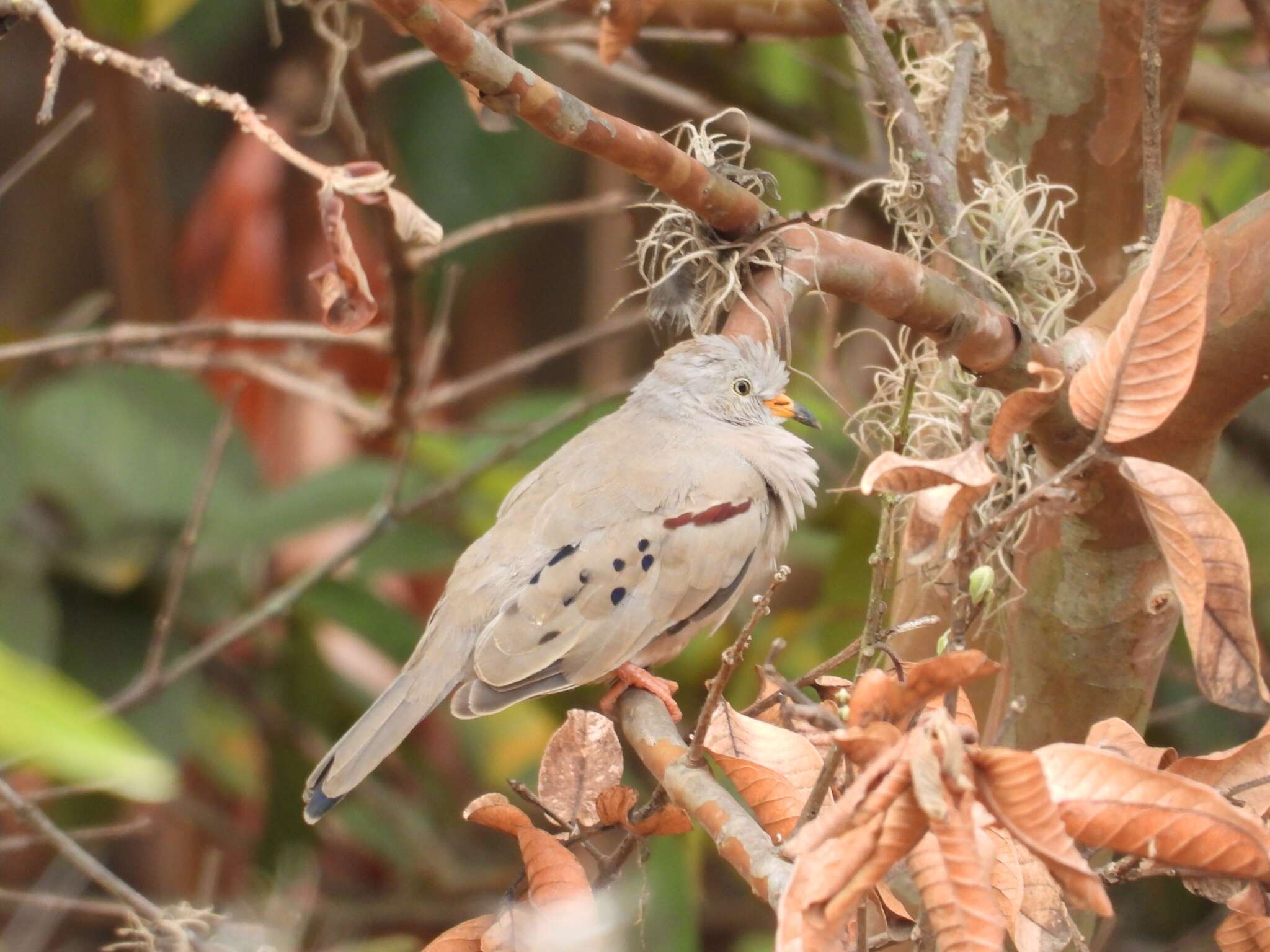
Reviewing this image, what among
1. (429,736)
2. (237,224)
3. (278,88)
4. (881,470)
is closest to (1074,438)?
(881,470)

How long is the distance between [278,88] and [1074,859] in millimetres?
5517

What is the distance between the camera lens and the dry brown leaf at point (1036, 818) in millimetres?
1061

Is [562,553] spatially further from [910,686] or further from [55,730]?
[55,730]

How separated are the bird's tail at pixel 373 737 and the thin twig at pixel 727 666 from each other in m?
0.99

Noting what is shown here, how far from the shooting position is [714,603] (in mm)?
2607

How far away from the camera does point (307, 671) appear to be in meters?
4.18

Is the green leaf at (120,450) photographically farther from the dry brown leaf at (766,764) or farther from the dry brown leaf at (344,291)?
the dry brown leaf at (766,764)

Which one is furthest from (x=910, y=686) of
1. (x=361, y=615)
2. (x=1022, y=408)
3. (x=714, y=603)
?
(x=361, y=615)

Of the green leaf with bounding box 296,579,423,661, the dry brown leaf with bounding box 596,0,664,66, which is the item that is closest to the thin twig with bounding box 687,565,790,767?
the dry brown leaf with bounding box 596,0,664,66

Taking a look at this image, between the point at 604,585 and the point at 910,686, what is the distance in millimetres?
1369

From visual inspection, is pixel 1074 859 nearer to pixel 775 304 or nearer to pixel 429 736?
pixel 775 304

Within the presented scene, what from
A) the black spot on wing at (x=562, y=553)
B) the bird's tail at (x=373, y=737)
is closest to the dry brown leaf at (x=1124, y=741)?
the black spot on wing at (x=562, y=553)

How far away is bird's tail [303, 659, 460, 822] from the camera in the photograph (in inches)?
92.7

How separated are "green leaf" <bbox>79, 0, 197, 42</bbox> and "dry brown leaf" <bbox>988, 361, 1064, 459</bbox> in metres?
3.08
